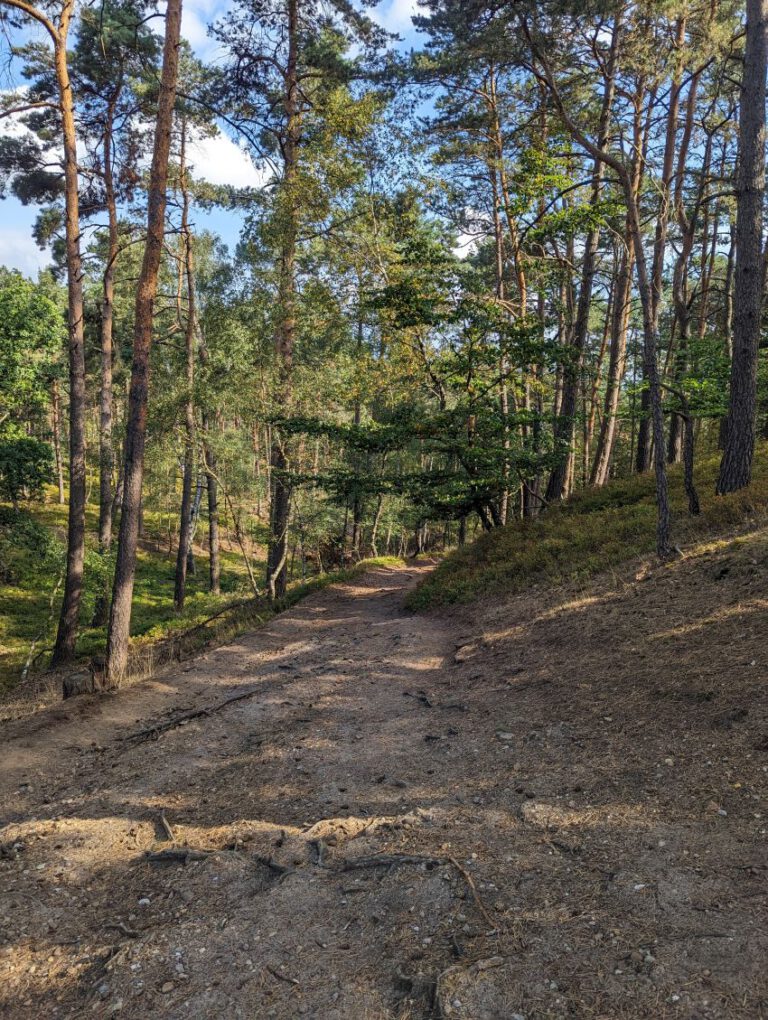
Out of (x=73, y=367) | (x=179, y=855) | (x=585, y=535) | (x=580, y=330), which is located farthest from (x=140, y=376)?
(x=580, y=330)

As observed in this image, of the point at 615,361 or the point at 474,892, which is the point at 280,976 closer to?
the point at 474,892

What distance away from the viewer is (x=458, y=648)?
9242 millimetres

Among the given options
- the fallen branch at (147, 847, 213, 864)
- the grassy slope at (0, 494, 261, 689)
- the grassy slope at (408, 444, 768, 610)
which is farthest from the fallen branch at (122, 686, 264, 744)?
the grassy slope at (0, 494, 261, 689)

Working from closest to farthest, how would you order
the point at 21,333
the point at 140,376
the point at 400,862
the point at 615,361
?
1. the point at 400,862
2. the point at 140,376
3. the point at 615,361
4. the point at 21,333

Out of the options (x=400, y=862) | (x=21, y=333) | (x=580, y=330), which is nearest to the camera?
(x=400, y=862)

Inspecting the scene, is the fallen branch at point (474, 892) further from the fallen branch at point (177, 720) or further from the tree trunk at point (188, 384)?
the tree trunk at point (188, 384)

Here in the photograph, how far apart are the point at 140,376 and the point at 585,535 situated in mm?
8886

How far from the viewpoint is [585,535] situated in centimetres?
1152

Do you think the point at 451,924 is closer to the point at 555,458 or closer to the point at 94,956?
the point at 94,956

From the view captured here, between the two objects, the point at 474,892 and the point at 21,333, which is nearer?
the point at 474,892

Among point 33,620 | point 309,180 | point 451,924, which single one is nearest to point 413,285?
point 309,180

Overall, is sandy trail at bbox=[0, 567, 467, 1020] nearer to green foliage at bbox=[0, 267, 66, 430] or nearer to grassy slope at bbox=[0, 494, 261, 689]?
grassy slope at bbox=[0, 494, 261, 689]

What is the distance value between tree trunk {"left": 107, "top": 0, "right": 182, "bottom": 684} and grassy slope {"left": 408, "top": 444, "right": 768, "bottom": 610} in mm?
6156

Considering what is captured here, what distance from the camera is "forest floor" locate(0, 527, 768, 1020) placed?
9.84ft
